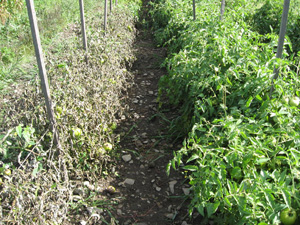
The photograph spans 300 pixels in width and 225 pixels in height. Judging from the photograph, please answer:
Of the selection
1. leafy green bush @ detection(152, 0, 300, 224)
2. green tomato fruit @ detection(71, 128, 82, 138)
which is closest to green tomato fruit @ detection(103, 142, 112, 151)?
green tomato fruit @ detection(71, 128, 82, 138)

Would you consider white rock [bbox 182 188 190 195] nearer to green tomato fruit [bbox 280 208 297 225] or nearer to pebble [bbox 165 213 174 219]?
pebble [bbox 165 213 174 219]

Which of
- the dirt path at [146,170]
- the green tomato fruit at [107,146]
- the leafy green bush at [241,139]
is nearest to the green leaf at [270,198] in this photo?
the leafy green bush at [241,139]

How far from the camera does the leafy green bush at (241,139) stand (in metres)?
1.45

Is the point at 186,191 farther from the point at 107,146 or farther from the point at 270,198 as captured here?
the point at 270,198

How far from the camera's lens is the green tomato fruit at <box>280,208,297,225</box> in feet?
4.43

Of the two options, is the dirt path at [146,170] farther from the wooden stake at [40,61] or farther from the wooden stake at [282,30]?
the wooden stake at [282,30]

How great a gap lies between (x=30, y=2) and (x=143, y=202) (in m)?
1.63

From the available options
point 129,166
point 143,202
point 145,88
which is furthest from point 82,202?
point 145,88

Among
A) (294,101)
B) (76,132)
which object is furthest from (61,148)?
(294,101)

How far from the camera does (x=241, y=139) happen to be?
5.94 feet

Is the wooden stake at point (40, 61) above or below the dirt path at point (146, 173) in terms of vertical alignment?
above

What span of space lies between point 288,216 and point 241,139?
21.7 inches

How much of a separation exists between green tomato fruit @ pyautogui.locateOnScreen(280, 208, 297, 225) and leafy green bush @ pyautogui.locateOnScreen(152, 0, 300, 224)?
0.03m

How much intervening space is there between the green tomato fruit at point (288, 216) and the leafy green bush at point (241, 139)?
31 mm
